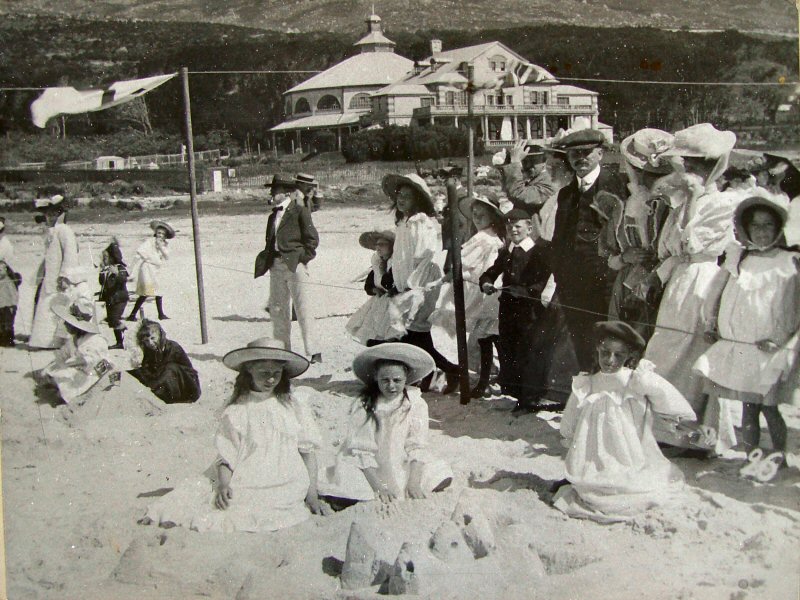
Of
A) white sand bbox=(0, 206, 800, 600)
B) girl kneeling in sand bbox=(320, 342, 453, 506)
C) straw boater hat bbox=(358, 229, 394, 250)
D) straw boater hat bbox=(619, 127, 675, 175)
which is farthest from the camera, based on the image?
straw boater hat bbox=(358, 229, 394, 250)

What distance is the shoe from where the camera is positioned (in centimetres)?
492

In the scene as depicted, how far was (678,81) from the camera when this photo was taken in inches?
184

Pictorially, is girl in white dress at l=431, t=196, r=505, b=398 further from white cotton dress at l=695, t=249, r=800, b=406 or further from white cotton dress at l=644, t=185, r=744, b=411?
white cotton dress at l=695, t=249, r=800, b=406

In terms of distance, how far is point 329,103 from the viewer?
4719 mm

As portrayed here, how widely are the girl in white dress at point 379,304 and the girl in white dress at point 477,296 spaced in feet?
0.84

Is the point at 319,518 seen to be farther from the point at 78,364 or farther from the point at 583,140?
the point at 583,140

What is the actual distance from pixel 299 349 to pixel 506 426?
51.9 inches

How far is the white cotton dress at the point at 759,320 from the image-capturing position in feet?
12.7

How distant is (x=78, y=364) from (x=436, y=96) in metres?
2.55

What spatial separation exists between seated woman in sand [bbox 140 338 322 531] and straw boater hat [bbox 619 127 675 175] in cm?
210

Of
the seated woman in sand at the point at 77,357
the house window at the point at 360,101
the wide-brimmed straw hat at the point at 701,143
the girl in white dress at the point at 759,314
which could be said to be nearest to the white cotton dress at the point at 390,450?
the girl in white dress at the point at 759,314

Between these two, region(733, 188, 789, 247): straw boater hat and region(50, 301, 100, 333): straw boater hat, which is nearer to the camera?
region(733, 188, 789, 247): straw boater hat

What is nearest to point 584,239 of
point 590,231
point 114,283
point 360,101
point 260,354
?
point 590,231

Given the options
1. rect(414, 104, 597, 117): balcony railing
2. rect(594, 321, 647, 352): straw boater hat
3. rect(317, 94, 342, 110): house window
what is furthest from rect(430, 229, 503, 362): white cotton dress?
rect(317, 94, 342, 110): house window
